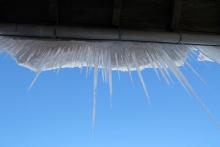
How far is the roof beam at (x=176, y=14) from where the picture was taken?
2988 millimetres

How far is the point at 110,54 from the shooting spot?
3248 mm

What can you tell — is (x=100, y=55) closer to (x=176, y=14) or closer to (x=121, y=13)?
(x=121, y=13)

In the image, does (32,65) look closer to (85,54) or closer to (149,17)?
(85,54)

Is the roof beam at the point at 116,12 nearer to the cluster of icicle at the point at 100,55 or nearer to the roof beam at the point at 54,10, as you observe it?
the cluster of icicle at the point at 100,55

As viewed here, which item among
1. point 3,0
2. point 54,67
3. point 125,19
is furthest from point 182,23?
point 3,0

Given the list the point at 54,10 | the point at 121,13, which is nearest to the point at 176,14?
the point at 121,13

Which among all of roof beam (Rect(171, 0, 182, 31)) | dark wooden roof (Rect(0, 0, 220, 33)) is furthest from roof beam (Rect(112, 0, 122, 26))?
roof beam (Rect(171, 0, 182, 31))

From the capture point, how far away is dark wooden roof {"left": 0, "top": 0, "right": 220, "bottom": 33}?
299 cm

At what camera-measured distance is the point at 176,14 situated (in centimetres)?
303

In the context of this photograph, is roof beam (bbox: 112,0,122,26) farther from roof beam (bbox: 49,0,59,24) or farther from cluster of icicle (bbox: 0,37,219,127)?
roof beam (bbox: 49,0,59,24)

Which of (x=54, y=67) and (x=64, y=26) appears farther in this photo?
(x=54, y=67)

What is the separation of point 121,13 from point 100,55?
42 centimetres

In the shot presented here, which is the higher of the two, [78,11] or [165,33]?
[78,11]

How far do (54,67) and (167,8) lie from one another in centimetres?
111
